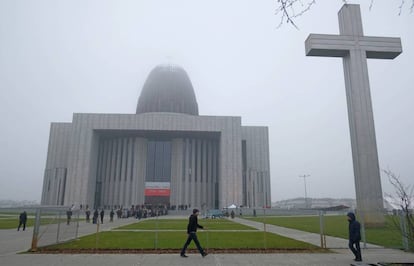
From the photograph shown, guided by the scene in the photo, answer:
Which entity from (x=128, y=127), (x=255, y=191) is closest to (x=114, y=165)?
(x=128, y=127)

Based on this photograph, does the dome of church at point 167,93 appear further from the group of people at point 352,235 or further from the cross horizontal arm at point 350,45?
the group of people at point 352,235

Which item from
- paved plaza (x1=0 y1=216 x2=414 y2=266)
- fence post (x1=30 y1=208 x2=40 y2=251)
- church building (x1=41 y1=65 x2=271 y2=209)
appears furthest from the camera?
church building (x1=41 y1=65 x2=271 y2=209)

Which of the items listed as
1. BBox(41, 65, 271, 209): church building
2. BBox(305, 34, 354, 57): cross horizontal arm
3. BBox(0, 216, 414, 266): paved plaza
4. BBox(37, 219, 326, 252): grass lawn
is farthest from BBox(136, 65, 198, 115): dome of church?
BBox(0, 216, 414, 266): paved plaza

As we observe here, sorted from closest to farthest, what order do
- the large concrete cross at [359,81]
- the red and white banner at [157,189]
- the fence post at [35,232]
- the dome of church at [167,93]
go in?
the fence post at [35,232], the large concrete cross at [359,81], the red and white banner at [157,189], the dome of church at [167,93]

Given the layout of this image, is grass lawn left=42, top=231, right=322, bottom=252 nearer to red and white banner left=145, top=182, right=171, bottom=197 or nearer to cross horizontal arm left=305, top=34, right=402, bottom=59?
cross horizontal arm left=305, top=34, right=402, bottom=59

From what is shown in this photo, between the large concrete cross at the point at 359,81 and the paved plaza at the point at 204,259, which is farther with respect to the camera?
the large concrete cross at the point at 359,81

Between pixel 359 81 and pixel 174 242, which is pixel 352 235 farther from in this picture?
pixel 359 81

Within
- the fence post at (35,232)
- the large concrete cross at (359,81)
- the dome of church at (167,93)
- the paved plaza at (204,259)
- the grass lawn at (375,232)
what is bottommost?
the grass lawn at (375,232)

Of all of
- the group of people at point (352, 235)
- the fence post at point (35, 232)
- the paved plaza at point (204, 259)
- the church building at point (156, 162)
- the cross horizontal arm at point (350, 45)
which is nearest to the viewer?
the paved plaza at point (204, 259)

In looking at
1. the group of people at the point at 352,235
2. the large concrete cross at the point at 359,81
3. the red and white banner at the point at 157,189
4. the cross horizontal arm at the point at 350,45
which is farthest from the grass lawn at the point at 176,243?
the red and white banner at the point at 157,189

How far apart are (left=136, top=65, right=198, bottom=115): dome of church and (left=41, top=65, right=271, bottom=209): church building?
32.8 ft

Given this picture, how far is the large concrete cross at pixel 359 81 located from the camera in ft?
84.2

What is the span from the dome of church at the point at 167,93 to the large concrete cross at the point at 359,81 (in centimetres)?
5503

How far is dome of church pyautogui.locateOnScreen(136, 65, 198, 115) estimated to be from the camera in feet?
261
